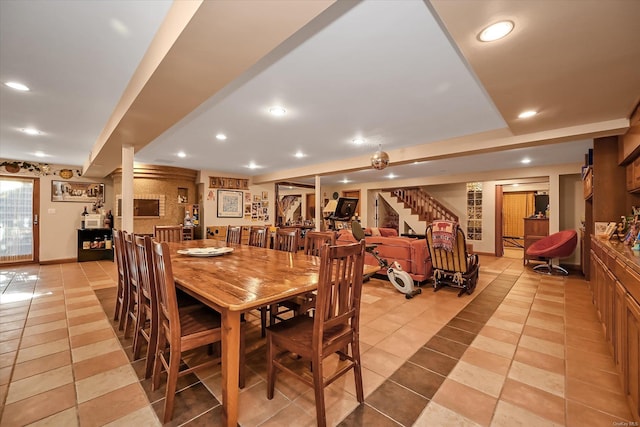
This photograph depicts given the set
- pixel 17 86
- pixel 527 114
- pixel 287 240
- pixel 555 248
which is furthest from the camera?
pixel 555 248

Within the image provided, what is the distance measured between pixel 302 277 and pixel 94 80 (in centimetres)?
251

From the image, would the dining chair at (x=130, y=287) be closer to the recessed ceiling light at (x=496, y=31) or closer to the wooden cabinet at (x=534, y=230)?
the recessed ceiling light at (x=496, y=31)

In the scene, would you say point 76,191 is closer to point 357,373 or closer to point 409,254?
point 409,254

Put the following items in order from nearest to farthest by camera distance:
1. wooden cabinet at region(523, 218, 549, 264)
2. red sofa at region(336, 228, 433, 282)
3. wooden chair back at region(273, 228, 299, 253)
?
wooden chair back at region(273, 228, 299, 253)
red sofa at region(336, 228, 433, 282)
wooden cabinet at region(523, 218, 549, 264)

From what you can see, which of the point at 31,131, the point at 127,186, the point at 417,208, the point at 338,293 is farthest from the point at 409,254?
the point at 31,131

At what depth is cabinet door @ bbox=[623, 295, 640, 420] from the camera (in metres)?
1.38

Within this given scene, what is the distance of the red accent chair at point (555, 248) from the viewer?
4.99 m

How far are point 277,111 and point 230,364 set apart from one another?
8.21 ft

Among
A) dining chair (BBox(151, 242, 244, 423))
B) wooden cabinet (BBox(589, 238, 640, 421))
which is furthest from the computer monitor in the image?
dining chair (BBox(151, 242, 244, 423))

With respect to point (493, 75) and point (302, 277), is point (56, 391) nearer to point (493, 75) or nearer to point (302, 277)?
point (302, 277)

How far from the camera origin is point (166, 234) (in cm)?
412

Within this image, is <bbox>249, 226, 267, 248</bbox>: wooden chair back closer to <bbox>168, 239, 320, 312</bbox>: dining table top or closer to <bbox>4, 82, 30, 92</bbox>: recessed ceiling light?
<bbox>168, 239, 320, 312</bbox>: dining table top

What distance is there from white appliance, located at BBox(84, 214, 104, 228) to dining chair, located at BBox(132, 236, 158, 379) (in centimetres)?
589

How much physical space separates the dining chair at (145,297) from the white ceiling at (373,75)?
1228 millimetres
